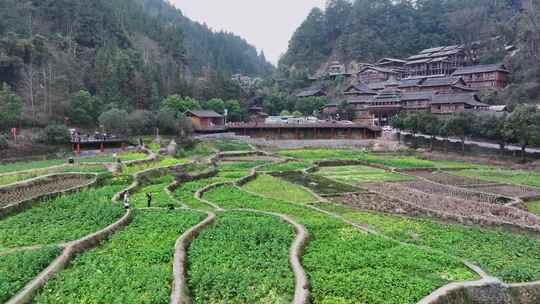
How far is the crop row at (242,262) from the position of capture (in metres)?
12.5

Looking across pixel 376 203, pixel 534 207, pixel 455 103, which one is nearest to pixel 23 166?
pixel 376 203

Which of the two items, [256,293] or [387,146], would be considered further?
[387,146]

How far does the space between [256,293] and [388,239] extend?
309 inches

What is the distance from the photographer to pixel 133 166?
3509 cm

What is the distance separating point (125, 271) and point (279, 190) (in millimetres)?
18312

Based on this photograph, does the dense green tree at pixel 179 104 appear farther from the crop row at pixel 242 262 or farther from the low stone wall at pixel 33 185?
the crop row at pixel 242 262

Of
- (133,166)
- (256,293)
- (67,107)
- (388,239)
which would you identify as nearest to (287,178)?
(133,166)

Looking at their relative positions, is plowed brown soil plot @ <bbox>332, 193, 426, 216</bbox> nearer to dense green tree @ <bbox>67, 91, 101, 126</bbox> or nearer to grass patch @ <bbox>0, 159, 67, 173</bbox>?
grass patch @ <bbox>0, 159, 67, 173</bbox>

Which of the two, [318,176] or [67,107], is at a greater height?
[67,107]

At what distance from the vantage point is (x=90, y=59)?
76938 mm

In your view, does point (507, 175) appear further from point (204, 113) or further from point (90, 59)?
point (90, 59)

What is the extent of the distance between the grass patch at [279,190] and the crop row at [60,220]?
35.5ft

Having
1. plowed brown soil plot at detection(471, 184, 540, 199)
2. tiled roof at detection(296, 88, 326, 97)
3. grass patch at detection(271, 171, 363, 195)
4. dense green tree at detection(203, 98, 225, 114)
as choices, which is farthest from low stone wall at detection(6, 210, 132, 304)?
tiled roof at detection(296, 88, 326, 97)

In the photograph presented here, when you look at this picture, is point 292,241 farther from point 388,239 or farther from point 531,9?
point 531,9
